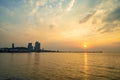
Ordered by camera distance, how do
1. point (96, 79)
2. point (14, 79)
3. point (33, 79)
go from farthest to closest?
point (96, 79) < point (33, 79) < point (14, 79)

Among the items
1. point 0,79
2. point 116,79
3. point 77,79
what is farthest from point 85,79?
point 0,79

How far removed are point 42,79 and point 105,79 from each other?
750 inches

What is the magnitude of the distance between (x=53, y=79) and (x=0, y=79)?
14613 millimetres

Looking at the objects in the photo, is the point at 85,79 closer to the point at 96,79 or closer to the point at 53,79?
the point at 96,79

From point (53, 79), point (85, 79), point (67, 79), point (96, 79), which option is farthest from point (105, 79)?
point (53, 79)

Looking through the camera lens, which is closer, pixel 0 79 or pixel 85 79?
pixel 0 79

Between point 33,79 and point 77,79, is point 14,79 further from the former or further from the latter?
point 77,79

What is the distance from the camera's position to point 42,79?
43.8 metres

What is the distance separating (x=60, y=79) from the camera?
4434 cm

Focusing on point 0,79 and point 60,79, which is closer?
point 0,79

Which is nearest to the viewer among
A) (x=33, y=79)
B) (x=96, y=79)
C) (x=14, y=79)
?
(x=14, y=79)

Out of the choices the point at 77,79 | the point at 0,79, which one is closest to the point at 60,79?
the point at 77,79

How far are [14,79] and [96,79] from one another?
79.2 feet

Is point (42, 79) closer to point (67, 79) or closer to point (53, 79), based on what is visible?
point (53, 79)
